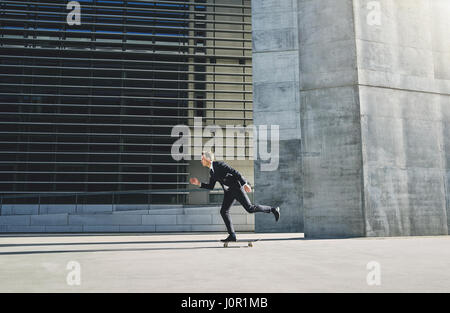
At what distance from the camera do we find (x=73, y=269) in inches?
157

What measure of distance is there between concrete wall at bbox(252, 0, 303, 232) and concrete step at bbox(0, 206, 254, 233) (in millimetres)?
1298

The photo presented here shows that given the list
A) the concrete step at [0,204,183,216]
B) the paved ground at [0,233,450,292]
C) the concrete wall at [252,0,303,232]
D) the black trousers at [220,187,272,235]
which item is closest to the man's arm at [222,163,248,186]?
the black trousers at [220,187,272,235]

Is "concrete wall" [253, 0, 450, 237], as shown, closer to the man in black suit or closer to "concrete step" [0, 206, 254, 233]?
the man in black suit

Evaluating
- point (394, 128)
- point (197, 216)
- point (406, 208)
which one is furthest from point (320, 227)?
point (197, 216)

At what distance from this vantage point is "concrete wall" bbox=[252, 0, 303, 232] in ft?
38.0

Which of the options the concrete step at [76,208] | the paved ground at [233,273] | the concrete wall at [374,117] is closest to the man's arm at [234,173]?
the paved ground at [233,273]

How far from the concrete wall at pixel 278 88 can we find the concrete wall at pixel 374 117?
2141 millimetres

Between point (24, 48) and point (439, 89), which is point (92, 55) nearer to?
point (24, 48)

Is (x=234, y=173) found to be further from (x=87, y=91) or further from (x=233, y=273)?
(x=87, y=91)

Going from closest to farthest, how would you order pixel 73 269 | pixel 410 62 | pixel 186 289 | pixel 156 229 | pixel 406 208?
1. pixel 186 289
2. pixel 73 269
3. pixel 406 208
4. pixel 410 62
5. pixel 156 229

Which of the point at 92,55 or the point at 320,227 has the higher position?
the point at 92,55

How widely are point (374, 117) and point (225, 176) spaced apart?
443cm

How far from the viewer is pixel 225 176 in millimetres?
6730

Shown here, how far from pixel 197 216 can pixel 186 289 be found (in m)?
8.86
